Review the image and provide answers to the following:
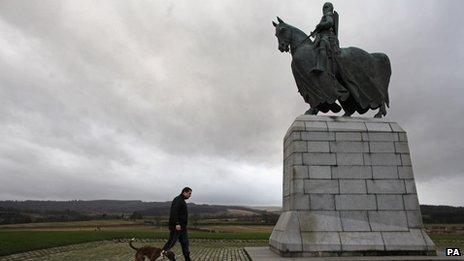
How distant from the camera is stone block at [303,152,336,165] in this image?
11781 millimetres

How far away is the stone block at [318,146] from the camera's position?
11.9 meters

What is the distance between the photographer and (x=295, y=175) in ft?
38.0

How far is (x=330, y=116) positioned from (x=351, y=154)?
166 cm

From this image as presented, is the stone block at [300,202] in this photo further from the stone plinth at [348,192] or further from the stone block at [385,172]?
the stone block at [385,172]

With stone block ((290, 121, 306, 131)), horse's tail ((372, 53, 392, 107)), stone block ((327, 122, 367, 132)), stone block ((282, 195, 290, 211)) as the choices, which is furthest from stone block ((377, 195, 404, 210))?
horse's tail ((372, 53, 392, 107))

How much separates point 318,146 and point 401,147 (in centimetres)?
280

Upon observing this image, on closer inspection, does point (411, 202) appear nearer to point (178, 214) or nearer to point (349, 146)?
point (349, 146)

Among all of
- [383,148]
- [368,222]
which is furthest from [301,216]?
[383,148]

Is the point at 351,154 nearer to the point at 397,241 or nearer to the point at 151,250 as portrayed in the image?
the point at 397,241

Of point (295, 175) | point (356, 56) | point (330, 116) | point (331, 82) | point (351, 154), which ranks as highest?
point (356, 56)

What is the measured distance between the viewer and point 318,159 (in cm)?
1182

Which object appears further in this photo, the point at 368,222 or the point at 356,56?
the point at 356,56

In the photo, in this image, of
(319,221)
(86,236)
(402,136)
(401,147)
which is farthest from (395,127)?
(86,236)

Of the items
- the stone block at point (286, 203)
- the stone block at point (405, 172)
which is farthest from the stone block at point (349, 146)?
the stone block at point (286, 203)
